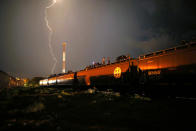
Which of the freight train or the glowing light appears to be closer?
the freight train

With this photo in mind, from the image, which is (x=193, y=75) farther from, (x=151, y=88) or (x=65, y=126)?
(x=65, y=126)

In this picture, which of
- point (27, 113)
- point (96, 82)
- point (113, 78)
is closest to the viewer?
point (27, 113)

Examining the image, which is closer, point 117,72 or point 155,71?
point 155,71

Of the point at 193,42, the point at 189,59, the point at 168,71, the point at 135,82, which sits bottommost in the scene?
the point at 135,82

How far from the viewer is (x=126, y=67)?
1247 centimetres

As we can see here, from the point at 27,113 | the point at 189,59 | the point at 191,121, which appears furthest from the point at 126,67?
the point at 27,113

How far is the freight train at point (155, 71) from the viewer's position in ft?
26.5

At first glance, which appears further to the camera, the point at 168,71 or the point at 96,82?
the point at 96,82

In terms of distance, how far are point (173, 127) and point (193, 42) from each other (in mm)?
7449

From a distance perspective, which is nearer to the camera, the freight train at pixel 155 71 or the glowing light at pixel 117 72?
the freight train at pixel 155 71

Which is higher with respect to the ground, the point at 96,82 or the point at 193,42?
the point at 193,42

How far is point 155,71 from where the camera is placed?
32.8 feet

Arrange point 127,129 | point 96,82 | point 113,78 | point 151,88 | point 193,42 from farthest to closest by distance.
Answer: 1. point 96,82
2. point 113,78
3. point 151,88
4. point 193,42
5. point 127,129

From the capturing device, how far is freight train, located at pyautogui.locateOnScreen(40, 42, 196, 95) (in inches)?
318
